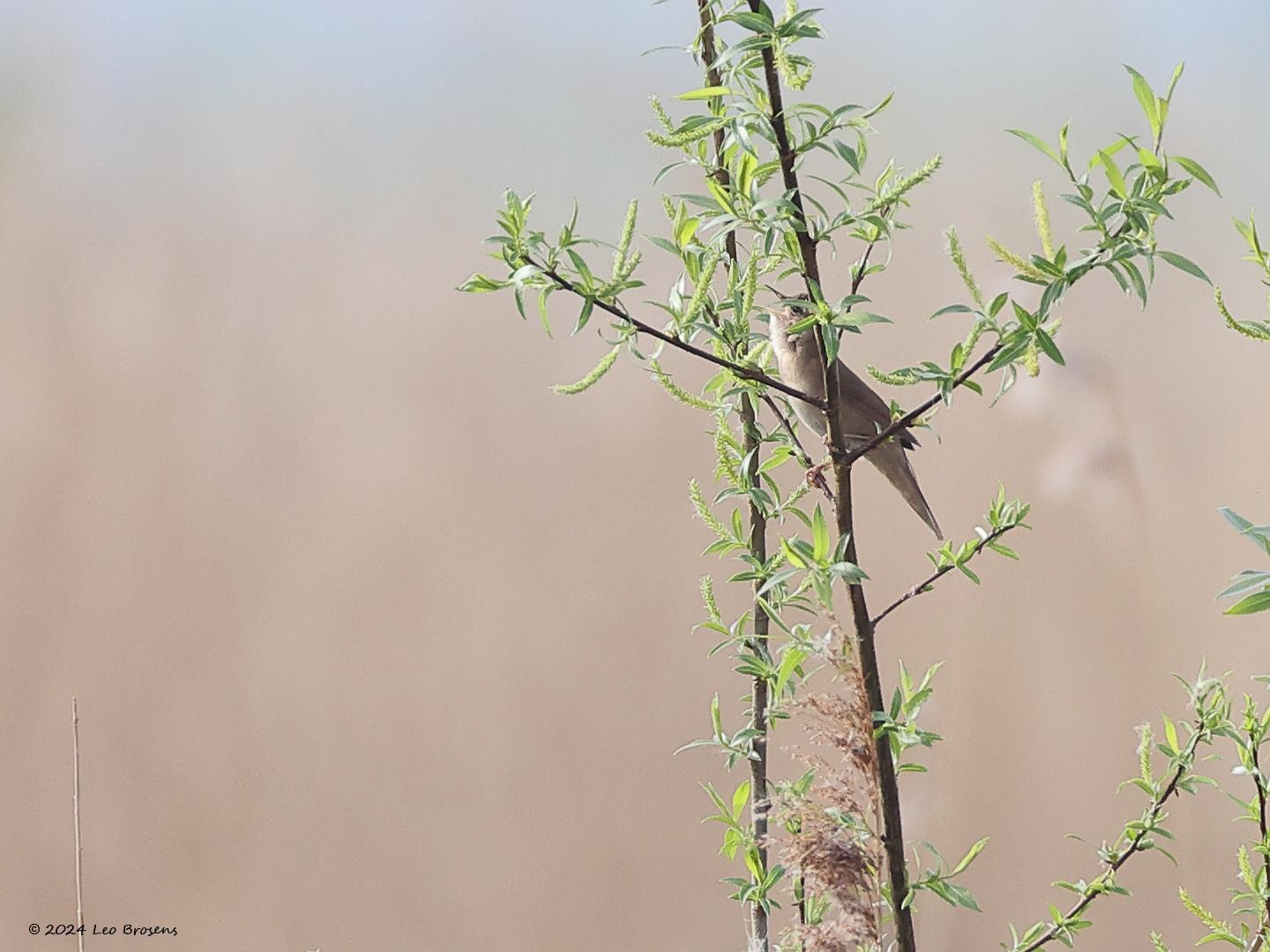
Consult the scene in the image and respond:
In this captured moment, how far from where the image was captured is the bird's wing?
3.68 ft

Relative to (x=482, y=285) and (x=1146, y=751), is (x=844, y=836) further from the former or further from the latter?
(x=482, y=285)

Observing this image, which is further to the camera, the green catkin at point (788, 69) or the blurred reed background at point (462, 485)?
the blurred reed background at point (462, 485)

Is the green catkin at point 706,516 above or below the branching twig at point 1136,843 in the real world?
above

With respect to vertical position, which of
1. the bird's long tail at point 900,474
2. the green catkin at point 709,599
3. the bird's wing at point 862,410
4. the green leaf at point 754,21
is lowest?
the green catkin at point 709,599

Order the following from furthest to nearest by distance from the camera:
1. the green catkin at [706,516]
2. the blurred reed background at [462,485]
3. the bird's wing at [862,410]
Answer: the blurred reed background at [462,485] → the bird's wing at [862,410] → the green catkin at [706,516]

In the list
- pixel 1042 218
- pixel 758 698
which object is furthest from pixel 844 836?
pixel 1042 218

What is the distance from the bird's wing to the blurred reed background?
0.53m

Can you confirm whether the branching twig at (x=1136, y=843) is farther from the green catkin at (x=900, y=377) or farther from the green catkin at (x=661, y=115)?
the green catkin at (x=661, y=115)

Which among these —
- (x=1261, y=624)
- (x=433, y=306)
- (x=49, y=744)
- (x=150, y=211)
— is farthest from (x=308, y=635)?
(x=1261, y=624)

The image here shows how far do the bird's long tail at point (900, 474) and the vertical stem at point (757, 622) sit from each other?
0.29 meters

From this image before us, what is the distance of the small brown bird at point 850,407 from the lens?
3.35ft

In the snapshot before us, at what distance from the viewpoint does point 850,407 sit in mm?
1107

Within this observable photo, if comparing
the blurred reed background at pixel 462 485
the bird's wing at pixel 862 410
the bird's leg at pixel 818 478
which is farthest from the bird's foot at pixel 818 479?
the blurred reed background at pixel 462 485

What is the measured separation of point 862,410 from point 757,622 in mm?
417
